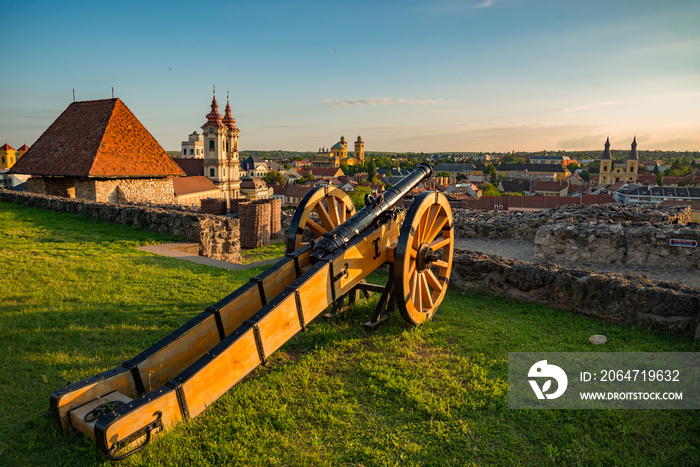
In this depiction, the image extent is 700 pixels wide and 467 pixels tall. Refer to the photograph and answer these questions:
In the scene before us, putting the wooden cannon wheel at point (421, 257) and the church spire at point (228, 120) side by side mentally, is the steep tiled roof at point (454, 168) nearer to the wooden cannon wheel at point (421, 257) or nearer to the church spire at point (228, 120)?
the church spire at point (228, 120)

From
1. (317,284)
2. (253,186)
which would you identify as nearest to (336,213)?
(317,284)

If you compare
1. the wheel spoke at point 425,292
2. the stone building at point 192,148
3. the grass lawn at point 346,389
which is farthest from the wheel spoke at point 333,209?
the stone building at point 192,148

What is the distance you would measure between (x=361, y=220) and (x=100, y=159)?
12.6 metres

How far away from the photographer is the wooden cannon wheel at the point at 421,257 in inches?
170

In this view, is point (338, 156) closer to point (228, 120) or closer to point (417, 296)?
point (228, 120)

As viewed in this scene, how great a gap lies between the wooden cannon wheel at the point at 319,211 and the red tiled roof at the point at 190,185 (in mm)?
39599

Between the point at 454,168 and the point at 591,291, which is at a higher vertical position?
the point at 454,168

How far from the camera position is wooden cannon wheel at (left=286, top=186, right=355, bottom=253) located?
512 centimetres

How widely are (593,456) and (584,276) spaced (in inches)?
117

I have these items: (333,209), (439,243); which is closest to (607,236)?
(439,243)

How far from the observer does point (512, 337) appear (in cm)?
461

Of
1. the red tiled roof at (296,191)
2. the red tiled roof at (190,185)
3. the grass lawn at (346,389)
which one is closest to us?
the grass lawn at (346,389)

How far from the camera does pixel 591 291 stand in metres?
5.19

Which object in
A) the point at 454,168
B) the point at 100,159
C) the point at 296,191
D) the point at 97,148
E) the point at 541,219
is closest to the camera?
the point at 541,219
